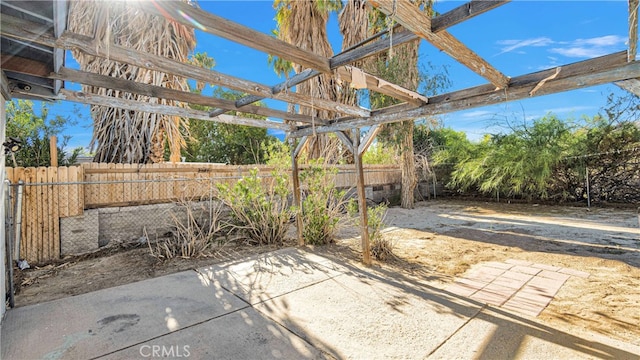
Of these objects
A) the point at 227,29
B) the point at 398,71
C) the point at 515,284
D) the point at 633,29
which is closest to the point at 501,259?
the point at 515,284

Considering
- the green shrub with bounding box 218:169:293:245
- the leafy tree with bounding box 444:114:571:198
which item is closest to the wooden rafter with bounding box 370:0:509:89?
the green shrub with bounding box 218:169:293:245

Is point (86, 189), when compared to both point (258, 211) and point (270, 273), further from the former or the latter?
point (270, 273)

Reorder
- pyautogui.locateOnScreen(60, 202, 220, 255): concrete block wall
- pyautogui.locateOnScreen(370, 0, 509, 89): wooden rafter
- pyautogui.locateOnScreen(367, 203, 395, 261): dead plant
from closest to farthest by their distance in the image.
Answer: pyautogui.locateOnScreen(370, 0, 509, 89): wooden rafter < pyautogui.locateOnScreen(367, 203, 395, 261): dead plant < pyautogui.locateOnScreen(60, 202, 220, 255): concrete block wall

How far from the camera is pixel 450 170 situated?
11.1m

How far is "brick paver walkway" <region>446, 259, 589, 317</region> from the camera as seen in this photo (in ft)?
8.70

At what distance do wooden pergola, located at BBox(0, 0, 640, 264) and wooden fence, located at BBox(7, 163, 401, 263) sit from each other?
1.69 m

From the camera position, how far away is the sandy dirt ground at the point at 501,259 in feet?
8.29

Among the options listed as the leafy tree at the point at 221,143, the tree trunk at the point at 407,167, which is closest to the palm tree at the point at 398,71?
the tree trunk at the point at 407,167

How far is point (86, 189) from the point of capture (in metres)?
4.39

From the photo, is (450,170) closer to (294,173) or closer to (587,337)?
(294,173)

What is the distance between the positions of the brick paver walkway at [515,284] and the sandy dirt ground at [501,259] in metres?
0.10

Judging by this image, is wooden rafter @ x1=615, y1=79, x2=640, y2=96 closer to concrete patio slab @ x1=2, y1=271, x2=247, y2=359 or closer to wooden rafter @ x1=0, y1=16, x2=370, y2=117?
wooden rafter @ x1=0, y1=16, x2=370, y2=117

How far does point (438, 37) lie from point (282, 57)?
1.02 meters

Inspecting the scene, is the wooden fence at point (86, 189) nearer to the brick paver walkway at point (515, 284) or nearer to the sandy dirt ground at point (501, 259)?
the sandy dirt ground at point (501, 259)
